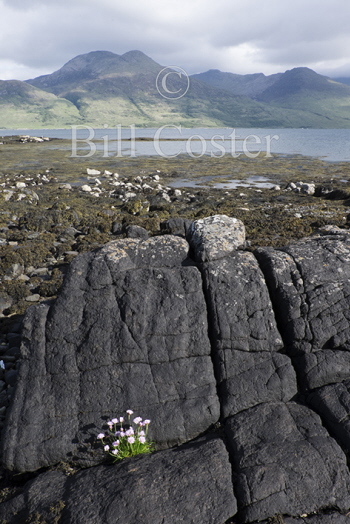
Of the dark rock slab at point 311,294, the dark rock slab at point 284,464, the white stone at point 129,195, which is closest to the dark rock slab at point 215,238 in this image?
the dark rock slab at point 311,294

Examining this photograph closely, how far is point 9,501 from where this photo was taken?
5.79 meters

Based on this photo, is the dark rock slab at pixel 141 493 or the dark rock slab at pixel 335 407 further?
the dark rock slab at pixel 335 407

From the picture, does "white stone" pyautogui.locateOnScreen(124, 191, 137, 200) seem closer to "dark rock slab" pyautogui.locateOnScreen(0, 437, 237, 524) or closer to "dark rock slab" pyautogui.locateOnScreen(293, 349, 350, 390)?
"dark rock slab" pyautogui.locateOnScreen(293, 349, 350, 390)

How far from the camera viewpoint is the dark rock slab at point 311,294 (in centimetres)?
746

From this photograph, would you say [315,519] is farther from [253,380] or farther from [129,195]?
[129,195]

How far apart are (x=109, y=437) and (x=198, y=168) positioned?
174 ft

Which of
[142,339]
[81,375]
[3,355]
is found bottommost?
[3,355]

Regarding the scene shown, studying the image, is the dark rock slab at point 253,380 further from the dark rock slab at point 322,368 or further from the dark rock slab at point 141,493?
the dark rock slab at point 141,493

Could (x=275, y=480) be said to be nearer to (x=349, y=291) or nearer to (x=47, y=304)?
(x=349, y=291)

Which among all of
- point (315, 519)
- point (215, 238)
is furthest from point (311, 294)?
point (315, 519)

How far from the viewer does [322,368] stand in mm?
7176

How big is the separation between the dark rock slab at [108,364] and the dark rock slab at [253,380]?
29 cm

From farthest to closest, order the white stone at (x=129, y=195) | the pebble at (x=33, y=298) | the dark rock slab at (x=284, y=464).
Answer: the white stone at (x=129, y=195), the pebble at (x=33, y=298), the dark rock slab at (x=284, y=464)

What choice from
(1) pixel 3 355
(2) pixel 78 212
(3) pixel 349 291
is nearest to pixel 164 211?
(2) pixel 78 212
